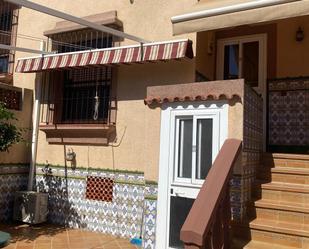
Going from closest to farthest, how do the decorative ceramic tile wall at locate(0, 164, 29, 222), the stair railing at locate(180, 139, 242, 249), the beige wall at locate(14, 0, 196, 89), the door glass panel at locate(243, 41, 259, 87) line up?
the stair railing at locate(180, 139, 242, 249), the beige wall at locate(14, 0, 196, 89), the door glass panel at locate(243, 41, 259, 87), the decorative ceramic tile wall at locate(0, 164, 29, 222)

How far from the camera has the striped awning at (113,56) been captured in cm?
1032

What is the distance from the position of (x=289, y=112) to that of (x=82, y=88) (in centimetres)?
754

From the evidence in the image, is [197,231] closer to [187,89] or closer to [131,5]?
[187,89]

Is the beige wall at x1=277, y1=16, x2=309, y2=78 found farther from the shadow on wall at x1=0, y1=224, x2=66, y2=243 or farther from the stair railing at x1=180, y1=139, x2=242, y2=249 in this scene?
the shadow on wall at x1=0, y1=224, x2=66, y2=243

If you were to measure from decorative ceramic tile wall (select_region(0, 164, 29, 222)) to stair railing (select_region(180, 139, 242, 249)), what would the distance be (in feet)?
29.9

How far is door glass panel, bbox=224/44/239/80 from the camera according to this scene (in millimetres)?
12906

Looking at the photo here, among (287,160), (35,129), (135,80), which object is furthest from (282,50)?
(35,129)

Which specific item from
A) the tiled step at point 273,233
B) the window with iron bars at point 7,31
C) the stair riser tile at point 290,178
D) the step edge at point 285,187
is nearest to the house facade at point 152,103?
the window with iron bars at point 7,31

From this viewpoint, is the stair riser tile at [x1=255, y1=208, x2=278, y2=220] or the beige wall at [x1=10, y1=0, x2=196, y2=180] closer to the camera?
the stair riser tile at [x1=255, y1=208, x2=278, y2=220]

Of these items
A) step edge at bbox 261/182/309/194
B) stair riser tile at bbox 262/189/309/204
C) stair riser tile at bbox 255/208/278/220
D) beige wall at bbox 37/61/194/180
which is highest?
beige wall at bbox 37/61/194/180

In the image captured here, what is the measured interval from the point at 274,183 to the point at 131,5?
7713 millimetres

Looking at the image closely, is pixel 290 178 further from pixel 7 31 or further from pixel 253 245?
pixel 7 31

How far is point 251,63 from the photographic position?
1281 centimetres

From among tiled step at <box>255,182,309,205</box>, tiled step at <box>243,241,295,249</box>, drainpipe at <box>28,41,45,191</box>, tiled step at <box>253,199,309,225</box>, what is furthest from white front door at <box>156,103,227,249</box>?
drainpipe at <box>28,41,45,191</box>
